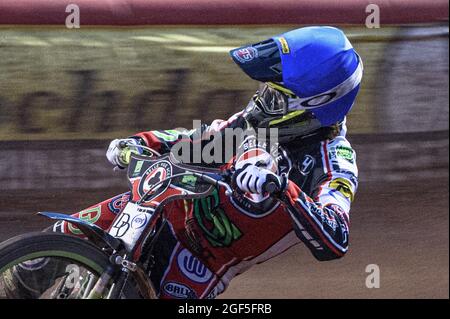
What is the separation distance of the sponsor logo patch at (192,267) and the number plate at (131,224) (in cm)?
39

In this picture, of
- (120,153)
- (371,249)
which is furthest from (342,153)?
(371,249)

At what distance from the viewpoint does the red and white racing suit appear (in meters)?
3.54

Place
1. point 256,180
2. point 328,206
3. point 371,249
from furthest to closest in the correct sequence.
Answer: point 371,249
point 328,206
point 256,180

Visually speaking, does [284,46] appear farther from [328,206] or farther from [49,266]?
[49,266]

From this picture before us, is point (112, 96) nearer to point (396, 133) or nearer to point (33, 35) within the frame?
point (33, 35)

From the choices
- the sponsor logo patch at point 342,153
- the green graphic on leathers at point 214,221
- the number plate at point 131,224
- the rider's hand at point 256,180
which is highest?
the rider's hand at point 256,180

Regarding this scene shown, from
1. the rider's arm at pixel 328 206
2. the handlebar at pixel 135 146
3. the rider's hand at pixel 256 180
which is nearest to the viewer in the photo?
the rider's hand at pixel 256 180

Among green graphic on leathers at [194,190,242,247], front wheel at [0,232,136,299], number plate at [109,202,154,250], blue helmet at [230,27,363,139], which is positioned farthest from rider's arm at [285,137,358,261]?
front wheel at [0,232,136,299]

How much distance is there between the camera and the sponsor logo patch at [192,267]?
3.61 m

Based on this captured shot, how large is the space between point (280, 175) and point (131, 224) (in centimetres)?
63

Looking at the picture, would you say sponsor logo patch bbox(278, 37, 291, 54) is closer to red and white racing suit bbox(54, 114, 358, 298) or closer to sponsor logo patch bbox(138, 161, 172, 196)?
red and white racing suit bbox(54, 114, 358, 298)

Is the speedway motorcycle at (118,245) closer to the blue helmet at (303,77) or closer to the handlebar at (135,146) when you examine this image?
the handlebar at (135,146)

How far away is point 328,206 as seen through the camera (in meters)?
3.35

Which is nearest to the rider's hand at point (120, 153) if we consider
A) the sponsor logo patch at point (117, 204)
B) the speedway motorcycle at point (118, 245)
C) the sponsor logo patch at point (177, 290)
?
the sponsor logo patch at point (117, 204)
